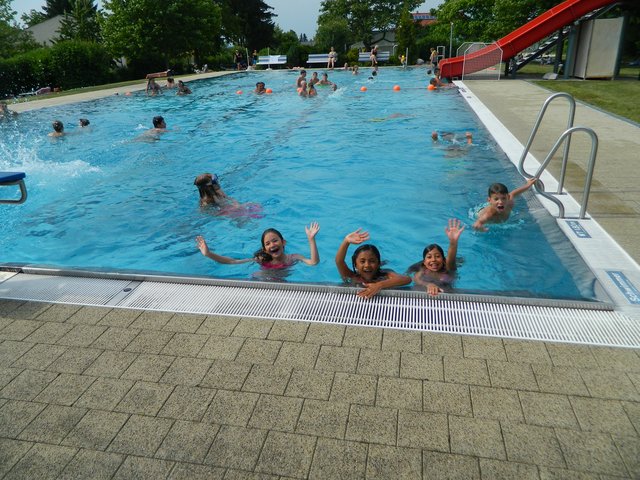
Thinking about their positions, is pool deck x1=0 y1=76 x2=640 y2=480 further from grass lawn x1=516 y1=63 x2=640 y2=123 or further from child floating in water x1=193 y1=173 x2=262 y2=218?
grass lawn x1=516 y1=63 x2=640 y2=123

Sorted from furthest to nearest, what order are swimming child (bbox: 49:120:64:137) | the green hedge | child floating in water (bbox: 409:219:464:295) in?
the green hedge < swimming child (bbox: 49:120:64:137) < child floating in water (bbox: 409:219:464:295)

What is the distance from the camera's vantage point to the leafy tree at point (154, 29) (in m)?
30.6

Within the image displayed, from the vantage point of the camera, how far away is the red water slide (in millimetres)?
16797

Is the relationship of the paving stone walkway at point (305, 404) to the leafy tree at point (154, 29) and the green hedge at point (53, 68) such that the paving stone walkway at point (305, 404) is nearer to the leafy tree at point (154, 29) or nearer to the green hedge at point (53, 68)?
the green hedge at point (53, 68)

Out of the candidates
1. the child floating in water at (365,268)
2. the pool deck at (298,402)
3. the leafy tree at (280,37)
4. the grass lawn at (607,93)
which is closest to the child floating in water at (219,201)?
the child floating in water at (365,268)

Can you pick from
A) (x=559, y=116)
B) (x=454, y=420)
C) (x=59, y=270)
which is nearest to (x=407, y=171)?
Answer: (x=559, y=116)

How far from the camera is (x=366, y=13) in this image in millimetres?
61250

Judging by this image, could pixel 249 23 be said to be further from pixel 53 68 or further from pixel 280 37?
pixel 53 68

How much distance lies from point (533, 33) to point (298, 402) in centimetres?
1955

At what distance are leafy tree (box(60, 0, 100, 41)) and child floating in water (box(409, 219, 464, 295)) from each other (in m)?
56.0

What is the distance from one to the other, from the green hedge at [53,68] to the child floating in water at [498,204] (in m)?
27.3

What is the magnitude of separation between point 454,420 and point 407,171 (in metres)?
7.02

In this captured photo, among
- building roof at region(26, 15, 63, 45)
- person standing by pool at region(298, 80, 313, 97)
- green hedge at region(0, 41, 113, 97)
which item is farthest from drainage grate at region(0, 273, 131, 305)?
building roof at region(26, 15, 63, 45)

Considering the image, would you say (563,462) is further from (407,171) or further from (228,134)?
(228,134)
